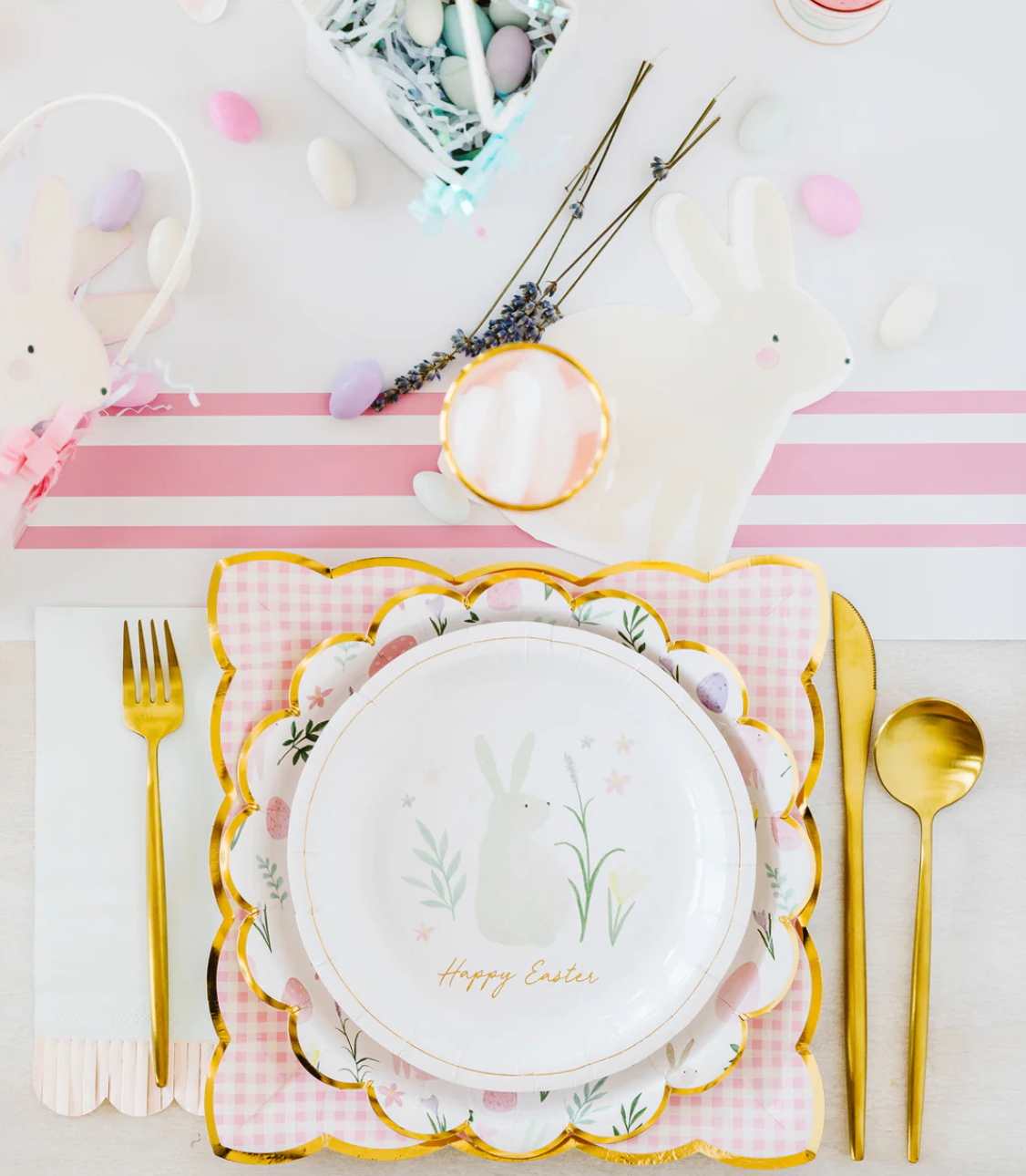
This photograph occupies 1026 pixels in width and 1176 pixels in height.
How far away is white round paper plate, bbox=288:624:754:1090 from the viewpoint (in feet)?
2.56

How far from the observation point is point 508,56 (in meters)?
0.78

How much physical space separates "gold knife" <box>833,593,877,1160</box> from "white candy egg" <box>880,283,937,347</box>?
271 millimetres

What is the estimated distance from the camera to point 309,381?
87 cm

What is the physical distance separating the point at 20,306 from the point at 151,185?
212 mm

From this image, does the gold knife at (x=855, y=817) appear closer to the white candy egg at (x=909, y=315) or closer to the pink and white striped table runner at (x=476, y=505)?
the pink and white striped table runner at (x=476, y=505)

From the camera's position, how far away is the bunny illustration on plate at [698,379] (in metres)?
0.87

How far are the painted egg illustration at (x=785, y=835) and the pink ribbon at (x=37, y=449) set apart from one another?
28.1 inches

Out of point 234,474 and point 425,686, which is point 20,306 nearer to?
point 234,474

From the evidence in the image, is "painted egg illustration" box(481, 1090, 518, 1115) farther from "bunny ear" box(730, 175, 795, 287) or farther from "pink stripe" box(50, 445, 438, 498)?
"bunny ear" box(730, 175, 795, 287)

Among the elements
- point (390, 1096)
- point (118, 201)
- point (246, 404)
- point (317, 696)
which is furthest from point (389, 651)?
point (118, 201)

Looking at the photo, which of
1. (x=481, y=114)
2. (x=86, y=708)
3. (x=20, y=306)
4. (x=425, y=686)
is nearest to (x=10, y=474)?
(x=20, y=306)

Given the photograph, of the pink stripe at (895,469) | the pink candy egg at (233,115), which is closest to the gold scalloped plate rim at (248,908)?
the pink stripe at (895,469)

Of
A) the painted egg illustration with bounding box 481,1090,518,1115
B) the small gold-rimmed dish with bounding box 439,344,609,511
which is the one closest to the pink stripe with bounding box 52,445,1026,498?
the small gold-rimmed dish with bounding box 439,344,609,511

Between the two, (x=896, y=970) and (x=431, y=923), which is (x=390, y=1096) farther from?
(x=896, y=970)
